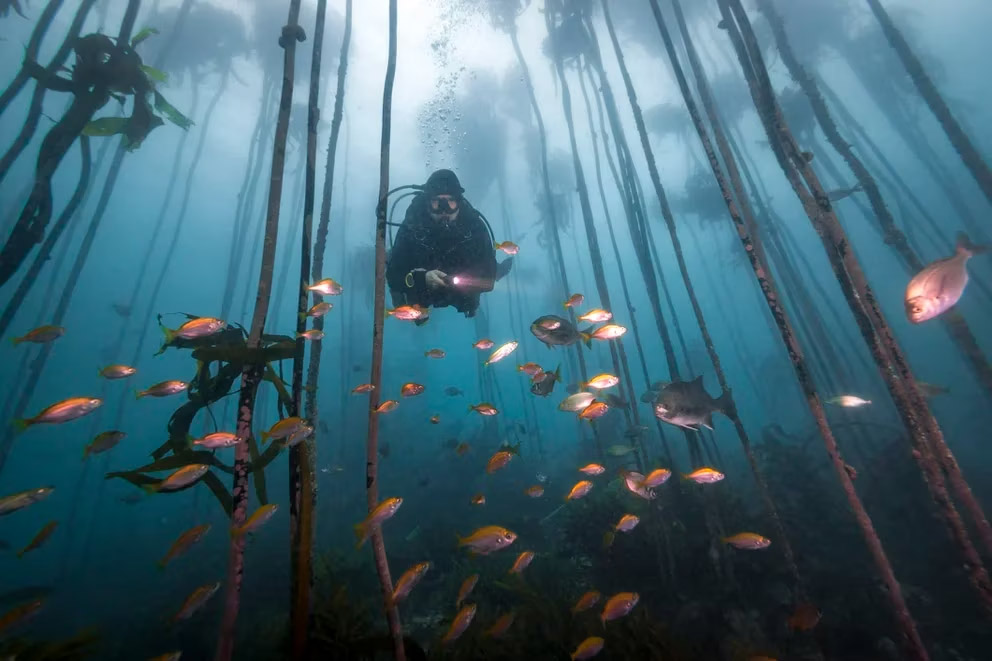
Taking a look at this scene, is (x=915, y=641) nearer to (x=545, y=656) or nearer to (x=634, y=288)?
(x=545, y=656)

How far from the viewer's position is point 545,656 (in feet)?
16.3

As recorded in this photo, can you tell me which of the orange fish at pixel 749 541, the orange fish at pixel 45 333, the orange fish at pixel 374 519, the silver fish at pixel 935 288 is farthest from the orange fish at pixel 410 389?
the silver fish at pixel 935 288

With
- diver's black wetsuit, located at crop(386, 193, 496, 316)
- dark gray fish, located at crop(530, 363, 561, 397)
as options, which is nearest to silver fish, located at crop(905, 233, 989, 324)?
dark gray fish, located at crop(530, 363, 561, 397)

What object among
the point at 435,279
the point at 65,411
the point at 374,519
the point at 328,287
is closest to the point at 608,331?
the point at 435,279

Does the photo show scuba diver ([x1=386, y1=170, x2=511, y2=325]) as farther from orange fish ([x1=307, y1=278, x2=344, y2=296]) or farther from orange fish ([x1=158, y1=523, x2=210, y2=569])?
orange fish ([x1=158, y1=523, x2=210, y2=569])

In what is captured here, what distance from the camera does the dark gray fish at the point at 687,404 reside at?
524 cm

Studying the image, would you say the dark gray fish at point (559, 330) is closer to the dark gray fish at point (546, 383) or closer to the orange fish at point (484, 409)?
the dark gray fish at point (546, 383)

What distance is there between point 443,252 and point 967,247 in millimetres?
6156

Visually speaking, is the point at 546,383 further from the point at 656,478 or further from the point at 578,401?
the point at 656,478

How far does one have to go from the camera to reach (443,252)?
710cm

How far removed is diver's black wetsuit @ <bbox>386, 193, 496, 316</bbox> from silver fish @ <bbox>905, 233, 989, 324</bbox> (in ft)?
17.8

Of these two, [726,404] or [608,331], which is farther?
[608,331]

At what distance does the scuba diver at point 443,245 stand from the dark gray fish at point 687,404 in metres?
3.60

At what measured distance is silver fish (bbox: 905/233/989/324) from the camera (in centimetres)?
245
